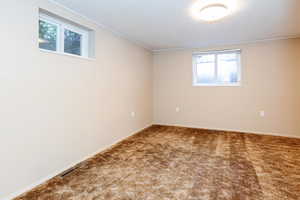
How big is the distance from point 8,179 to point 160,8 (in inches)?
102

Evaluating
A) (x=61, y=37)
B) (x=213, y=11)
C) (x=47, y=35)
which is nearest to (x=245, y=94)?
(x=213, y=11)

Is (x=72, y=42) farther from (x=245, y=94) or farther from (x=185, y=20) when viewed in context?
(x=245, y=94)

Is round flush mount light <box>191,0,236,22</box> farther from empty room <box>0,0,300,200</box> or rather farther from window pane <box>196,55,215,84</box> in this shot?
window pane <box>196,55,215,84</box>

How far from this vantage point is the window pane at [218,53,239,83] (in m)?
4.33

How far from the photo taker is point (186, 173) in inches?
89.3

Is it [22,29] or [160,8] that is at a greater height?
[160,8]

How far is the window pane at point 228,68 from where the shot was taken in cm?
433

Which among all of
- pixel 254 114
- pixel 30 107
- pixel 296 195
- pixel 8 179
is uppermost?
pixel 30 107

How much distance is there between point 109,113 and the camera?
3.24 metres

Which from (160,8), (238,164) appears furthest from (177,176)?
(160,8)

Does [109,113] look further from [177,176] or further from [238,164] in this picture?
[238,164]

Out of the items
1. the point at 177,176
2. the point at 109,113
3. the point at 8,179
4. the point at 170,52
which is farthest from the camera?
the point at 170,52

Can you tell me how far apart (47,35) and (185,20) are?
6.47 ft

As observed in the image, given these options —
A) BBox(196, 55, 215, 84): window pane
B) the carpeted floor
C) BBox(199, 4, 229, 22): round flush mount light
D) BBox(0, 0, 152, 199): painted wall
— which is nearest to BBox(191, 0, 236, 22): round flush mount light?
BBox(199, 4, 229, 22): round flush mount light
